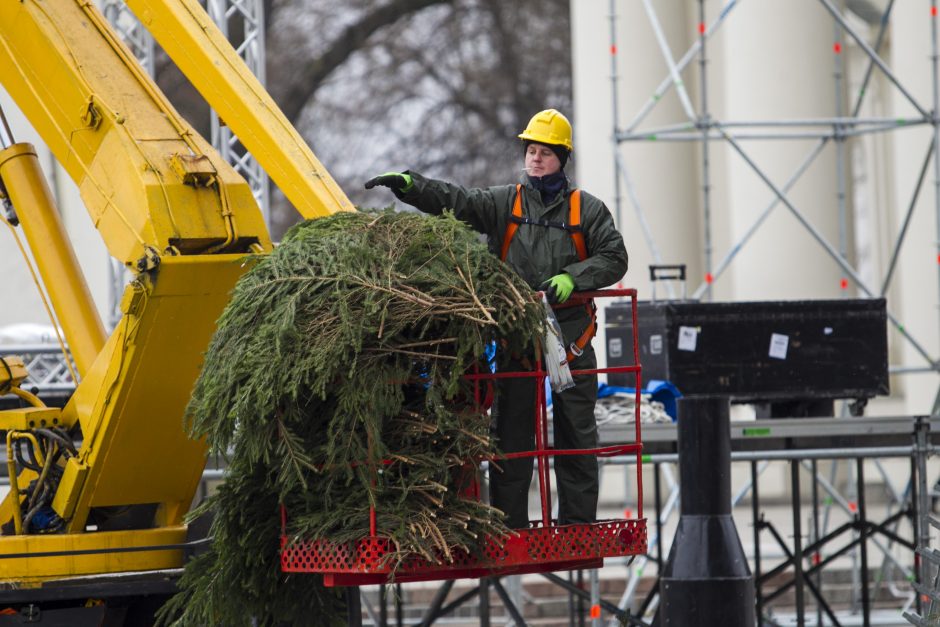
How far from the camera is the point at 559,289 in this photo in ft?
25.0

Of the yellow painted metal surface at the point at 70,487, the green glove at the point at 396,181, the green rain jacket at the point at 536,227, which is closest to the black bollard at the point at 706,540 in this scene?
the green rain jacket at the point at 536,227

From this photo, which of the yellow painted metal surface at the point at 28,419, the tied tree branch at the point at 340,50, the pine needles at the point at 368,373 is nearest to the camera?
the pine needles at the point at 368,373

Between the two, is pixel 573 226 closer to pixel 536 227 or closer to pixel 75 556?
pixel 536 227

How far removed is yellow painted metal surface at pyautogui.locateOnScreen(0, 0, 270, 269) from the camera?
8.23 m

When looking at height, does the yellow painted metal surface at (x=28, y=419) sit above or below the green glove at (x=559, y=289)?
below

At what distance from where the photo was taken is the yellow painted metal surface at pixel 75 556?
852 cm

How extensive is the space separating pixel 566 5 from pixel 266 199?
26.3m

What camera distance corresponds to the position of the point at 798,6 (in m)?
18.8

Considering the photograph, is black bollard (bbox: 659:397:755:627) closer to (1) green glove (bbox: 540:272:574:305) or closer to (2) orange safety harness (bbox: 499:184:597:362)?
(2) orange safety harness (bbox: 499:184:597:362)

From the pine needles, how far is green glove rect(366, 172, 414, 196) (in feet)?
0.73

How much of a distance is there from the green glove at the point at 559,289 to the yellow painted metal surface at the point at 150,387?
1.61 m

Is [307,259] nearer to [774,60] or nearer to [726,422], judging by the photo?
[726,422]

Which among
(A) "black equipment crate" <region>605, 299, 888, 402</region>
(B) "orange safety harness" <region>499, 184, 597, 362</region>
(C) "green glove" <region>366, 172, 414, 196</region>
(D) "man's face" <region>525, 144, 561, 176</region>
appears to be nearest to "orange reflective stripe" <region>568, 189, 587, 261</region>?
(B) "orange safety harness" <region>499, 184, 597, 362</region>

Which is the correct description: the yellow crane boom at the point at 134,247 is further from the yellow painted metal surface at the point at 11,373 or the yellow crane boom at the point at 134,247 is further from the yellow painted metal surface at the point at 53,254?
the yellow painted metal surface at the point at 11,373
